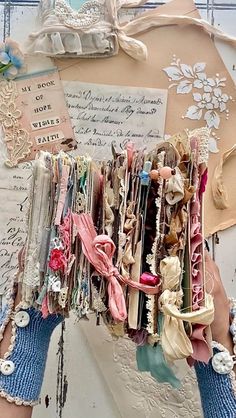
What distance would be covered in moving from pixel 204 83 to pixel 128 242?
1.20 feet

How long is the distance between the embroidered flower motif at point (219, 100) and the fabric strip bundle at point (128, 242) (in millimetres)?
281

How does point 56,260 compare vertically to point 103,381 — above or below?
above

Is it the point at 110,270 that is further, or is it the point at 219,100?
the point at 219,100

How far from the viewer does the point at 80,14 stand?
3.24 feet

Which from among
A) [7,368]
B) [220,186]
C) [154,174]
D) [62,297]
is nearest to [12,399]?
[7,368]

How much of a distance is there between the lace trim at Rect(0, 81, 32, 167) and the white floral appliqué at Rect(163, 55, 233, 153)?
21 cm

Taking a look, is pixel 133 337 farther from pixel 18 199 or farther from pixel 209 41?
pixel 209 41

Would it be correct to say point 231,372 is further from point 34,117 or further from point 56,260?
point 34,117

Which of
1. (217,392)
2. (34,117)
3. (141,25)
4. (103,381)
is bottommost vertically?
(103,381)

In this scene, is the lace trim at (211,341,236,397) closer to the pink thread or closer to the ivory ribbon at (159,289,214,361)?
the ivory ribbon at (159,289,214,361)

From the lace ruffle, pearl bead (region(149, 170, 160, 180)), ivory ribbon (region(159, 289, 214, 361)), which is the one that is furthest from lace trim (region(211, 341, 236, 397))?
the lace ruffle

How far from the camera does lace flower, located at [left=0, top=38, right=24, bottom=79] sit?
39.3 inches

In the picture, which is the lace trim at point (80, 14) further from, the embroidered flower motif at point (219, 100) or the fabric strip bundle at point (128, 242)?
the fabric strip bundle at point (128, 242)

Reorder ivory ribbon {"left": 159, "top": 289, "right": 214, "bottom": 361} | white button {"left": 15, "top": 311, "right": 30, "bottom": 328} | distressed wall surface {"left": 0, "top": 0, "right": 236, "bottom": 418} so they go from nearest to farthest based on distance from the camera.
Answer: ivory ribbon {"left": 159, "top": 289, "right": 214, "bottom": 361} → white button {"left": 15, "top": 311, "right": 30, "bottom": 328} → distressed wall surface {"left": 0, "top": 0, "right": 236, "bottom": 418}
